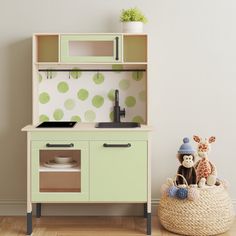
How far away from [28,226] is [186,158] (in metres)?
1.19

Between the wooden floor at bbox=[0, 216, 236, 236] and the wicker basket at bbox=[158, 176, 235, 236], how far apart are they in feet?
0.39

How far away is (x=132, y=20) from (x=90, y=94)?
649mm

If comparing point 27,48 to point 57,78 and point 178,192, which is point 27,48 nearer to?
point 57,78

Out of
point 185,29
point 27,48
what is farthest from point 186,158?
point 27,48

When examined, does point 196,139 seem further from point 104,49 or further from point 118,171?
point 104,49

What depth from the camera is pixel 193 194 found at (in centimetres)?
362

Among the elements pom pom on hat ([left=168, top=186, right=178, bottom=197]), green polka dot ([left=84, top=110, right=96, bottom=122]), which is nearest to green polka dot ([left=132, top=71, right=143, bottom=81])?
green polka dot ([left=84, top=110, right=96, bottom=122])

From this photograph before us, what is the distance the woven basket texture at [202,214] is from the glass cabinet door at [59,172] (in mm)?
642

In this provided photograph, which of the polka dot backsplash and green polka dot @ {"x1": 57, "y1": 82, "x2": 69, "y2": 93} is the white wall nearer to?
the polka dot backsplash

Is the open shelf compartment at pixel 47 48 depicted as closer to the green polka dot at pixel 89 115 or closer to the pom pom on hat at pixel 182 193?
the green polka dot at pixel 89 115

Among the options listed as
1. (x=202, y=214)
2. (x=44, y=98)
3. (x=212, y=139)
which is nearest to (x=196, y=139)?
(x=212, y=139)

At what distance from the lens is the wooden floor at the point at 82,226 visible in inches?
149

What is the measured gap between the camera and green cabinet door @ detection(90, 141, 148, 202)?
3.71m

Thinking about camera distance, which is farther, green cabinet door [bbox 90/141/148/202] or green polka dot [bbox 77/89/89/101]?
green polka dot [bbox 77/89/89/101]
